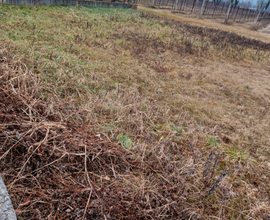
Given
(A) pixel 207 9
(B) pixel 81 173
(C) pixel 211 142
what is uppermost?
(A) pixel 207 9

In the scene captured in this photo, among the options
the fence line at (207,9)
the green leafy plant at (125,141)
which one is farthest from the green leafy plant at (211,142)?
the fence line at (207,9)

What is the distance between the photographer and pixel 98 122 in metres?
3.12

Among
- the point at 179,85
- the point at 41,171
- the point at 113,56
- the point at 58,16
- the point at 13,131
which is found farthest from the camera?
the point at 58,16

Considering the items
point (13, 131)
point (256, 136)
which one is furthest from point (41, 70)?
point (256, 136)

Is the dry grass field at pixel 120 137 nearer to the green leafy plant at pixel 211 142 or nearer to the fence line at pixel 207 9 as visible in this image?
the green leafy plant at pixel 211 142

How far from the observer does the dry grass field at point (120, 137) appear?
1978 mm

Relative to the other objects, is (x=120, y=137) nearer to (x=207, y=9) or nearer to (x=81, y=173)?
(x=81, y=173)

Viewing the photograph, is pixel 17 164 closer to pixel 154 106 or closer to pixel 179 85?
pixel 154 106

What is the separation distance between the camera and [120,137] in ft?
9.39

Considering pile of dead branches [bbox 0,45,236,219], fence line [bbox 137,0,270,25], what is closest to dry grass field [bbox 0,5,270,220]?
pile of dead branches [bbox 0,45,236,219]

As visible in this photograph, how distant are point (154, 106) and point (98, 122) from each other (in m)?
1.45

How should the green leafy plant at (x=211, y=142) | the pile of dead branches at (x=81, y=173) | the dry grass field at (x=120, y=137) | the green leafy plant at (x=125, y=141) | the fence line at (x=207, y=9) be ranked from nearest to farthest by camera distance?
the pile of dead branches at (x=81, y=173) → the dry grass field at (x=120, y=137) → the green leafy plant at (x=125, y=141) → the green leafy plant at (x=211, y=142) → the fence line at (x=207, y=9)

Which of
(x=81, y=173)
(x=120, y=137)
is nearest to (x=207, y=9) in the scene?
(x=120, y=137)

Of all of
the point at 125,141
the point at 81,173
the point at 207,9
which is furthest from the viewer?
the point at 207,9
